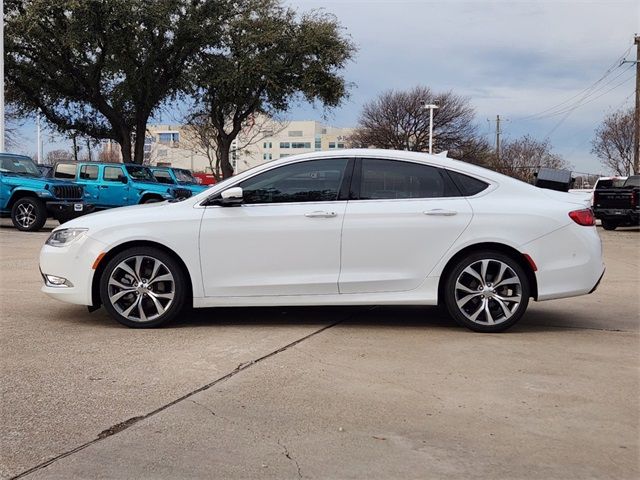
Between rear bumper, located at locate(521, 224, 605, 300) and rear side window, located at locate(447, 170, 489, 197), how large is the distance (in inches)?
26.8

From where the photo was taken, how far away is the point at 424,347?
551 centimetres

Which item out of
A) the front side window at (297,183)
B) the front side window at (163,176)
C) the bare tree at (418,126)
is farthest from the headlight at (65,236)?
the bare tree at (418,126)

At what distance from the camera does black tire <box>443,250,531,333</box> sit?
232 inches

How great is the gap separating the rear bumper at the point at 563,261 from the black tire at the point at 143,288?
124 inches

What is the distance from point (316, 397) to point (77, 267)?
2.89 m

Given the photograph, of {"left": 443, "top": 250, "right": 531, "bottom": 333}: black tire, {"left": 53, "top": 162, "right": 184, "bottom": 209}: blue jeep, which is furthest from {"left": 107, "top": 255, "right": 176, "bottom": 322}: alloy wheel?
{"left": 53, "top": 162, "right": 184, "bottom": 209}: blue jeep

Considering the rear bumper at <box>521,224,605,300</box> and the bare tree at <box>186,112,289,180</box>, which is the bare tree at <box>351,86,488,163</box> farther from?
the rear bumper at <box>521,224,605,300</box>

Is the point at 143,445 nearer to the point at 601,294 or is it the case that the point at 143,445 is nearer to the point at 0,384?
the point at 0,384

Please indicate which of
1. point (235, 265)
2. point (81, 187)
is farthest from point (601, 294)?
point (81, 187)

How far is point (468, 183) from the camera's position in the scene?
6.14 meters

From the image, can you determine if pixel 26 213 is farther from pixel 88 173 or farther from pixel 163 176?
pixel 163 176

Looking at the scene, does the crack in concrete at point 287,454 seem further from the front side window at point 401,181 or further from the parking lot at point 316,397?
the front side window at point 401,181

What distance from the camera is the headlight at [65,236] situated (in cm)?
607

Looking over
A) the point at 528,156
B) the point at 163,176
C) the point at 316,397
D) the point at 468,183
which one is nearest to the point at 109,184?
the point at 163,176
